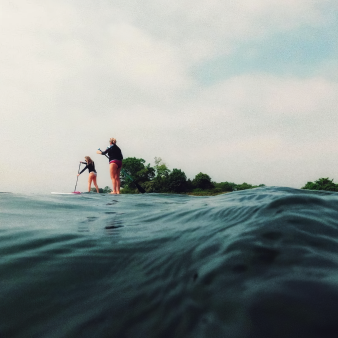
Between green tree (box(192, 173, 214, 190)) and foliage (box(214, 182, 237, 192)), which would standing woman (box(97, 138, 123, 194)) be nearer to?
foliage (box(214, 182, 237, 192))

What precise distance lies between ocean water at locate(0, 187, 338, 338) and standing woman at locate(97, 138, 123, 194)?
959cm

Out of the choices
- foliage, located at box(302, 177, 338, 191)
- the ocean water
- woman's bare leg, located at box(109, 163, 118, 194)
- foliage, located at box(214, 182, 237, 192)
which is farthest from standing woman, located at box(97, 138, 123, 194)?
foliage, located at box(214, 182, 237, 192)

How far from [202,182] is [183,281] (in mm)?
35516

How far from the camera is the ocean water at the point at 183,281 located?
1021mm

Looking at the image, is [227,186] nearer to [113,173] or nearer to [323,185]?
[323,185]

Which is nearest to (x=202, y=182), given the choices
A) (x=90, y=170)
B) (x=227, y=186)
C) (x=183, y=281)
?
(x=227, y=186)

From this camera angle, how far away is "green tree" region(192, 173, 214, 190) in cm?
3611

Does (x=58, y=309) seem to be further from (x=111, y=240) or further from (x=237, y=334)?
(x=111, y=240)

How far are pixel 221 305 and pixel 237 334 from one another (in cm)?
16

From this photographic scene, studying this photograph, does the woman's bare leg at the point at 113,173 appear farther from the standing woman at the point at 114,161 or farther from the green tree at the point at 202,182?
the green tree at the point at 202,182

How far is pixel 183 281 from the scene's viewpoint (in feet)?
4.47

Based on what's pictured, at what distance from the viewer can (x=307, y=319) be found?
0.96m

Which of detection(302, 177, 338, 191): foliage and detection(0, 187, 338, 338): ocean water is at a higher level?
detection(302, 177, 338, 191): foliage

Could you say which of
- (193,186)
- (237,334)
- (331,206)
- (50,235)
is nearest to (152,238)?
(50,235)
